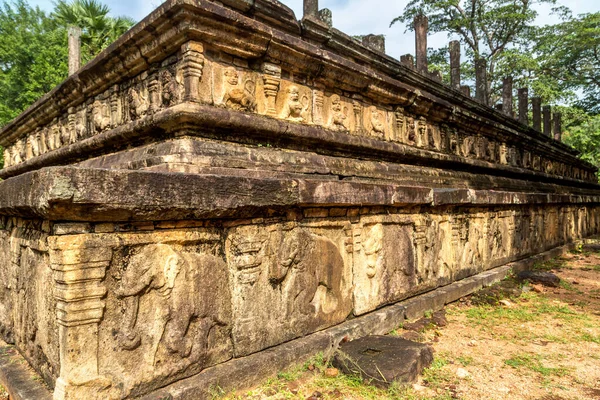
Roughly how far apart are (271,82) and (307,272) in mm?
1844

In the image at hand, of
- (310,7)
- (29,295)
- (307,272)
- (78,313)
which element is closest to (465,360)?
(307,272)

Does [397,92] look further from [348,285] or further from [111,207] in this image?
[111,207]

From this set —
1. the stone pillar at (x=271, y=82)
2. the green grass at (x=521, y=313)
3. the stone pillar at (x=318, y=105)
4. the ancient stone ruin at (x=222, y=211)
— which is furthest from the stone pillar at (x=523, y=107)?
the stone pillar at (x=271, y=82)

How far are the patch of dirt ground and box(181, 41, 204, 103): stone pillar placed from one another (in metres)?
2.23

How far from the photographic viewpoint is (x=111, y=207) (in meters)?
2.08

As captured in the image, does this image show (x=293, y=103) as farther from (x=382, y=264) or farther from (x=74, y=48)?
(x=74, y=48)

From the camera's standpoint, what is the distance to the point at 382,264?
13.4 ft

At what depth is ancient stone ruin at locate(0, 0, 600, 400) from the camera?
7.06 feet

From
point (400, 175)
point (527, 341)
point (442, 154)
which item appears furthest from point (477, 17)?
point (527, 341)

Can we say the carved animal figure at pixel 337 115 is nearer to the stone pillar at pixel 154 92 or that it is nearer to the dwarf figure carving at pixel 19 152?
the stone pillar at pixel 154 92

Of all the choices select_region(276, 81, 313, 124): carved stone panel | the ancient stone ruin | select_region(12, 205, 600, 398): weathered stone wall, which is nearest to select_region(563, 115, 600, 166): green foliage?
the ancient stone ruin

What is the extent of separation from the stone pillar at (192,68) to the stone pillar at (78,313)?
1.62 metres

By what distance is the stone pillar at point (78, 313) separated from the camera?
203 centimetres


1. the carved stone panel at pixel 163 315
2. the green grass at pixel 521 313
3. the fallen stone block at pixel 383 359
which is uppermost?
the carved stone panel at pixel 163 315
